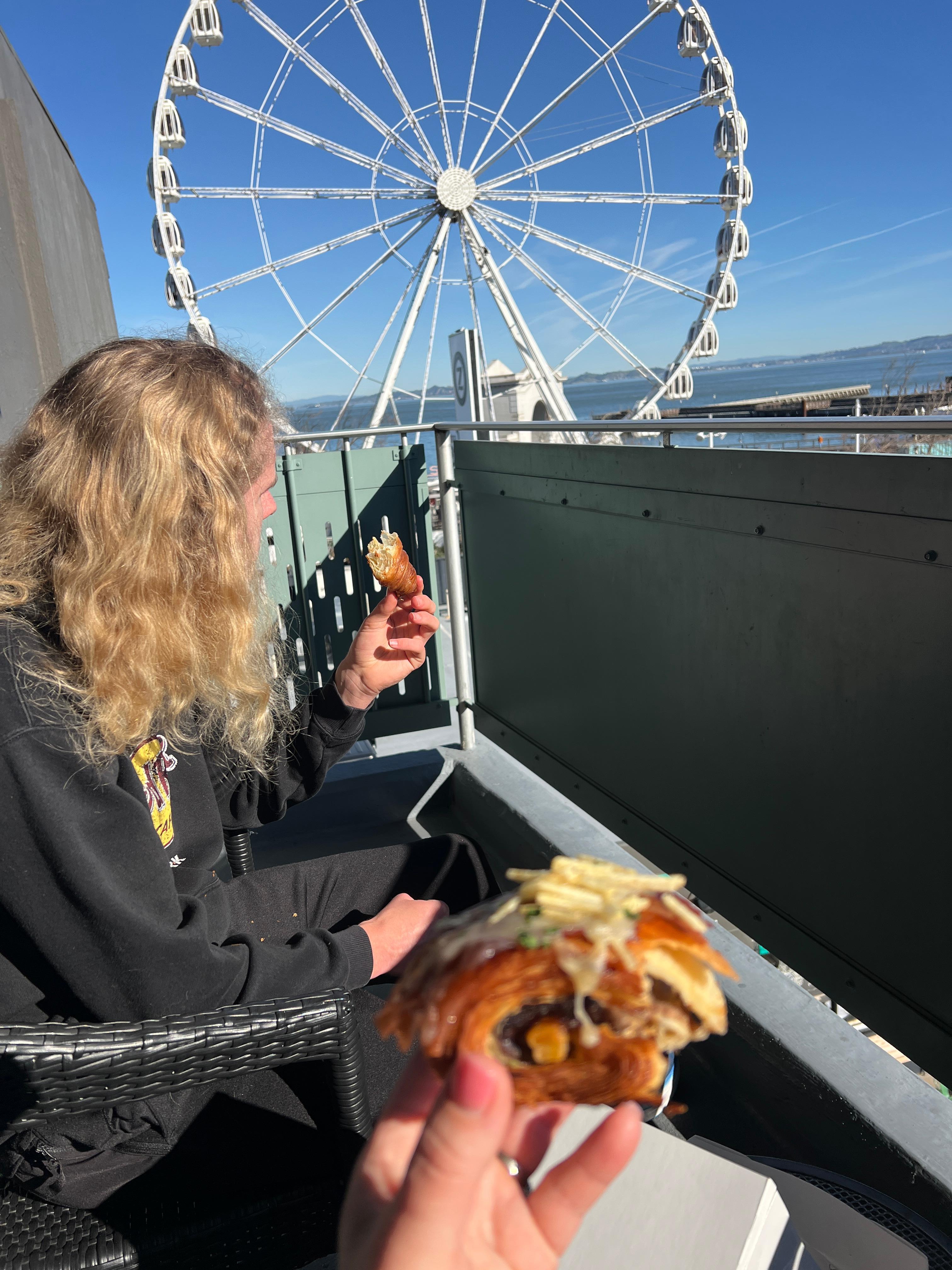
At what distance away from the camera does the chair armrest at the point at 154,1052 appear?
86 centimetres

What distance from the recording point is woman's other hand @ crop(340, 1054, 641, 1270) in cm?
42

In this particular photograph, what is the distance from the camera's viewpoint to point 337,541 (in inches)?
116

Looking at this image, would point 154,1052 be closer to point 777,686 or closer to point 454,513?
point 777,686

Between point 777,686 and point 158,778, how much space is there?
1.11 meters

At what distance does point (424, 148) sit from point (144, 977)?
55.4 ft

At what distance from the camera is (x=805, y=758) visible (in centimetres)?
154

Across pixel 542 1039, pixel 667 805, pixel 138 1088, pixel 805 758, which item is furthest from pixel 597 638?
pixel 542 1039

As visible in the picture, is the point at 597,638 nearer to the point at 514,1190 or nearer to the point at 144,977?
the point at 144,977

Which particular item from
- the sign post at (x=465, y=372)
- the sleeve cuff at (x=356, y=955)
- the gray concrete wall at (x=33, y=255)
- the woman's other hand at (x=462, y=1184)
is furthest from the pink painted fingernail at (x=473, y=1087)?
the sign post at (x=465, y=372)

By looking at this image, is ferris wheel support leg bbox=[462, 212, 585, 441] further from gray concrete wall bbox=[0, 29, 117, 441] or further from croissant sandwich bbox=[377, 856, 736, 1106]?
croissant sandwich bbox=[377, 856, 736, 1106]

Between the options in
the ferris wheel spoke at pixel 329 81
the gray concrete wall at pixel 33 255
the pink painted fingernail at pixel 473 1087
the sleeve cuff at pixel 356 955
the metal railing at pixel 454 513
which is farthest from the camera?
the ferris wheel spoke at pixel 329 81

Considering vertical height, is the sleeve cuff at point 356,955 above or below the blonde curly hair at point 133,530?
below

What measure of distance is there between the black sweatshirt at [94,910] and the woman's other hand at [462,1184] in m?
0.52

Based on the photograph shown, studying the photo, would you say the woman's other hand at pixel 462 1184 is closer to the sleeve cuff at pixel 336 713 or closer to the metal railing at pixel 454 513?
the sleeve cuff at pixel 336 713
